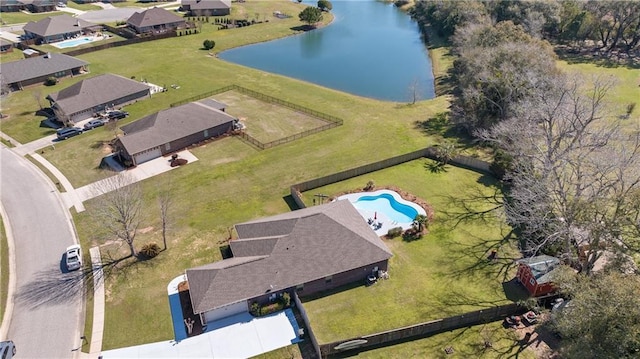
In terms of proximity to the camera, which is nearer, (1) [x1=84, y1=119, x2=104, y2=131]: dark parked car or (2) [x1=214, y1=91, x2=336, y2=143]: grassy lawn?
(2) [x1=214, y1=91, x2=336, y2=143]: grassy lawn

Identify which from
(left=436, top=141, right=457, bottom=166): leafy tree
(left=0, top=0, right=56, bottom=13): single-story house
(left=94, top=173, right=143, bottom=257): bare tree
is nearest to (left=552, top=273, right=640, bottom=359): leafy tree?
(left=436, top=141, right=457, bottom=166): leafy tree

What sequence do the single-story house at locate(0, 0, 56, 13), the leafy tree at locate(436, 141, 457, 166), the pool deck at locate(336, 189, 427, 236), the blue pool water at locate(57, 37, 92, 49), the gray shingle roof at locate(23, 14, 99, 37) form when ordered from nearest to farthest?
1. the pool deck at locate(336, 189, 427, 236)
2. the leafy tree at locate(436, 141, 457, 166)
3. the blue pool water at locate(57, 37, 92, 49)
4. the gray shingle roof at locate(23, 14, 99, 37)
5. the single-story house at locate(0, 0, 56, 13)

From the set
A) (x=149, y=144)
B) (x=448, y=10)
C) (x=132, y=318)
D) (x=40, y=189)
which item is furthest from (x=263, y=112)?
(x=448, y=10)

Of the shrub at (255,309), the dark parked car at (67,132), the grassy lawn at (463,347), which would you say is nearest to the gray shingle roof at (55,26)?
the dark parked car at (67,132)

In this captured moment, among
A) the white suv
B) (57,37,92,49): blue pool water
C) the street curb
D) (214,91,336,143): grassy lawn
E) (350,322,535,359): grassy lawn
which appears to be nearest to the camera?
the white suv

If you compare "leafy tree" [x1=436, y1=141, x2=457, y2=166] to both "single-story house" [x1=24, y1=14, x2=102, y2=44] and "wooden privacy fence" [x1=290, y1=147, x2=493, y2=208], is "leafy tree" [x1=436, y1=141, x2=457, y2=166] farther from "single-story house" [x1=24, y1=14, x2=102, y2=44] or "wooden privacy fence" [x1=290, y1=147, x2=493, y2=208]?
"single-story house" [x1=24, y1=14, x2=102, y2=44]

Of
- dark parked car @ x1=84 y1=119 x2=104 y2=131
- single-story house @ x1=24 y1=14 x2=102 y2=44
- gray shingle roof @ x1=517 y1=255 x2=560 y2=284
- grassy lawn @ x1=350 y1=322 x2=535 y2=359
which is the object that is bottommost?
grassy lawn @ x1=350 y1=322 x2=535 y2=359

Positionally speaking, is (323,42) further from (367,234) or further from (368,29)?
(367,234)

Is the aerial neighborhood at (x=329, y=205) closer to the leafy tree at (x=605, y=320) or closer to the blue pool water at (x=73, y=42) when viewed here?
the leafy tree at (x=605, y=320)
